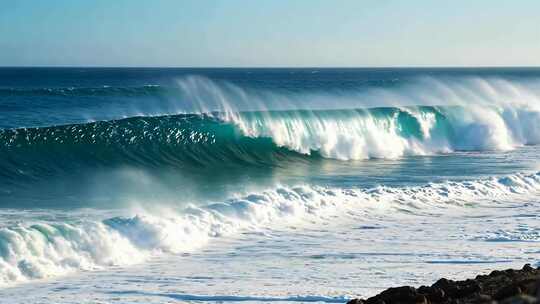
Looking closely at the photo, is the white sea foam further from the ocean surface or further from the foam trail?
the foam trail

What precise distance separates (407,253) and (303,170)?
8.96 meters

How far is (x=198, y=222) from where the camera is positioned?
1123 centimetres

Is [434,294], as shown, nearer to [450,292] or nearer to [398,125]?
[450,292]

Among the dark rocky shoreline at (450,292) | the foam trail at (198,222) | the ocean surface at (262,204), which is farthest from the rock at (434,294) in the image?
the foam trail at (198,222)

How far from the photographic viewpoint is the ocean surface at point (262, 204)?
27.9ft

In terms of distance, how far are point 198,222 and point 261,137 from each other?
11.3m

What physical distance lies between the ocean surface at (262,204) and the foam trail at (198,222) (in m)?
0.03

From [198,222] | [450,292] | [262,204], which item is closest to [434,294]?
[450,292]

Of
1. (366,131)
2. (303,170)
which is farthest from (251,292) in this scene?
(366,131)

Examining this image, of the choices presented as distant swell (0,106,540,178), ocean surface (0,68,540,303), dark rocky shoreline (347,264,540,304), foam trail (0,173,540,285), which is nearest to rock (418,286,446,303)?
dark rocky shoreline (347,264,540,304)

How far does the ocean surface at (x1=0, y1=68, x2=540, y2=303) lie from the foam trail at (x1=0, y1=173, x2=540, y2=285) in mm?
29

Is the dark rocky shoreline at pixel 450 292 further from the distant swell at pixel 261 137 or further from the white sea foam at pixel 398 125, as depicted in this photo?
the white sea foam at pixel 398 125

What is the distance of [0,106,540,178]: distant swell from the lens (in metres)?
18.5

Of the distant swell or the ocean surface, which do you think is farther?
the distant swell
